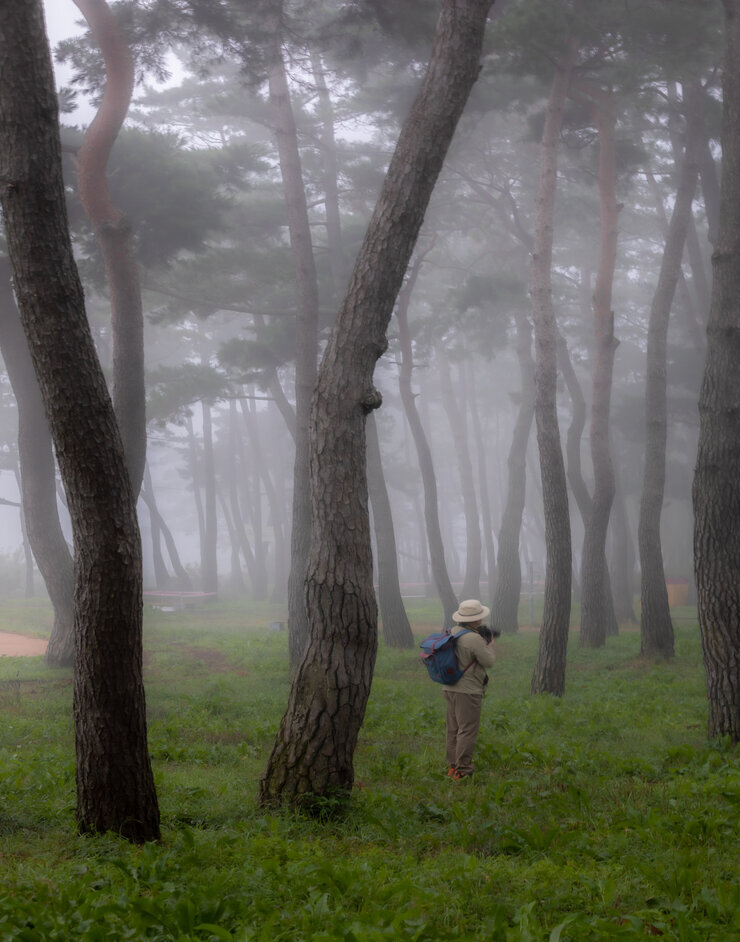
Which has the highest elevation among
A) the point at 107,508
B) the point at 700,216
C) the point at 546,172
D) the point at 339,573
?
the point at 700,216

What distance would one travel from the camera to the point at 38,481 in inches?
610

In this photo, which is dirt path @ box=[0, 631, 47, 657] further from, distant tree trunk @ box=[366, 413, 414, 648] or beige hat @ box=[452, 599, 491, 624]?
beige hat @ box=[452, 599, 491, 624]

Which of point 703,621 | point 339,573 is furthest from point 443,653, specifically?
point 703,621

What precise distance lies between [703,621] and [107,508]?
5798 millimetres

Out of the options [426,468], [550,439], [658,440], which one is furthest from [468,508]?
[550,439]

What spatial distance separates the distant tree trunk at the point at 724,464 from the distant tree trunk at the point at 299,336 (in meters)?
6.83

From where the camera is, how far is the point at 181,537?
98.6 m

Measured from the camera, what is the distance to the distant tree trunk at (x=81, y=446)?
4.68m

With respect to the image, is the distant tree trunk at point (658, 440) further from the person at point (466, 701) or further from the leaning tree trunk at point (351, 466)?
the leaning tree trunk at point (351, 466)

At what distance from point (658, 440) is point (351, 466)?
1196 centimetres

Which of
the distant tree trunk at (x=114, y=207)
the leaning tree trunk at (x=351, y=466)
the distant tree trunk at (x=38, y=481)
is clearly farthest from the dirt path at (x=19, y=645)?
the leaning tree trunk at (x=351, y=466)

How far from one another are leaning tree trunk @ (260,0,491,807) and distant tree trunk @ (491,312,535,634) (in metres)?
15.0

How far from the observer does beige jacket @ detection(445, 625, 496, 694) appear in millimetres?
7348

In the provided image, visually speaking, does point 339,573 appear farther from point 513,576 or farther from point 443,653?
point 513,576
